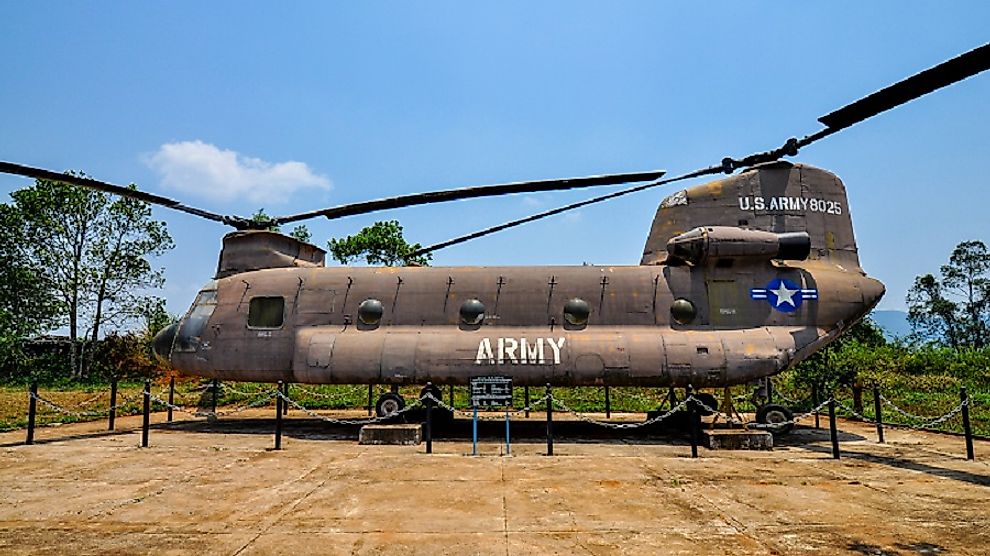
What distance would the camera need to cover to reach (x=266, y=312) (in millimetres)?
14125

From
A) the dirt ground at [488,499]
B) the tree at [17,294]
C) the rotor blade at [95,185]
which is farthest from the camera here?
the tree at [17,294]

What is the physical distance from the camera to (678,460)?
10.2 metres

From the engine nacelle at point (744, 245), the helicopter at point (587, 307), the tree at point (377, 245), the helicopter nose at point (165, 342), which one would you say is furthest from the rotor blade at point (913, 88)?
Answer: the tree at point (377, 245)

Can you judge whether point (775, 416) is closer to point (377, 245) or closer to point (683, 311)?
point (683, 311)

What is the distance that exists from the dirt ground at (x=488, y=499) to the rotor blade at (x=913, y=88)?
487 cm

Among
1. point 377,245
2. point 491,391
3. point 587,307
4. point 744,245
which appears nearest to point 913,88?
point 744,245

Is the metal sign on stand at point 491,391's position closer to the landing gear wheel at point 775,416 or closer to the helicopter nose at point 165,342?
the landing gear wheel at point 775,416

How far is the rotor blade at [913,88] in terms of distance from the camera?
6.29m

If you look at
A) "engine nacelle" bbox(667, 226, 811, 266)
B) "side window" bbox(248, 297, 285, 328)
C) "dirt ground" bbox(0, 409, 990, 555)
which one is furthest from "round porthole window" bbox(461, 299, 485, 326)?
"engine nacelle" bbox(667, 226, 811, 266)

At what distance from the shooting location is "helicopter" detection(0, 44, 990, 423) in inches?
492

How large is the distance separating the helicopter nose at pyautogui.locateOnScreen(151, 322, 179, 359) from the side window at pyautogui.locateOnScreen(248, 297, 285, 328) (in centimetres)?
209

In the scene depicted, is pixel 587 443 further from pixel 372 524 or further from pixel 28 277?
pixel 28 277

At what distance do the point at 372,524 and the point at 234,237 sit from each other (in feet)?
37.1

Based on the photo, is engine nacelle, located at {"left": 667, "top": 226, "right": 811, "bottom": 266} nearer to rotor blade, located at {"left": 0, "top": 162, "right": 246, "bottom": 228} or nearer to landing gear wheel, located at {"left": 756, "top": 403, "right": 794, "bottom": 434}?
landing gear wheel, located at {"left": 756, "top": 403, "right": 794, "bottom": 434}
